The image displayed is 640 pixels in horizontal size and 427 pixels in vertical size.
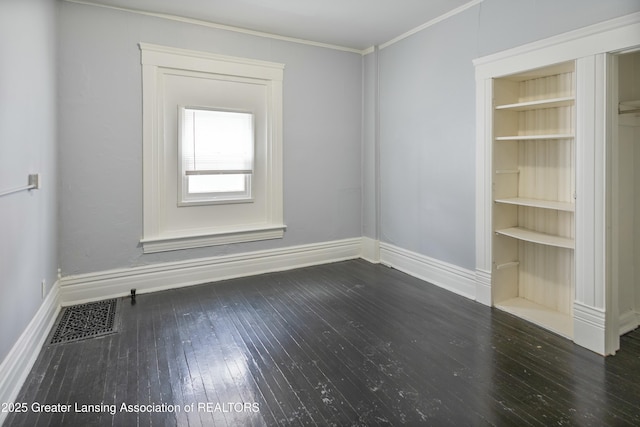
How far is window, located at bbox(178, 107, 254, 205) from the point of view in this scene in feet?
13.6

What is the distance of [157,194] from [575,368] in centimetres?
385

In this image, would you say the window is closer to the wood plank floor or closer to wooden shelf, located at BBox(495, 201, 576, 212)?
the wood plank floor

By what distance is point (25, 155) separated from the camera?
8.34 ft

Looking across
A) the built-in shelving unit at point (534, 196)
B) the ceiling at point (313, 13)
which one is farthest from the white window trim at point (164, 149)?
the built-in shelving unit at point (534, 196)

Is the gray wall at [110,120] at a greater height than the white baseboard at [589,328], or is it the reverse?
the gray wall at [110,120]

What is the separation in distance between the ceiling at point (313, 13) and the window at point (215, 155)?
3.15 feet

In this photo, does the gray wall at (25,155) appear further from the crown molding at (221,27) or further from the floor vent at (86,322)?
the crown molding at (221,27)

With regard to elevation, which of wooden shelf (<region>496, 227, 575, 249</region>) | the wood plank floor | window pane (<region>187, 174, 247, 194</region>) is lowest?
the wood plank floor

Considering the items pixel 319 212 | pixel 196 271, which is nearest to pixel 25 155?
pixel 196 271

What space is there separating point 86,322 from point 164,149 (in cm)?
181

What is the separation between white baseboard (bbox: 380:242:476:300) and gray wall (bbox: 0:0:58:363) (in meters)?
3.58

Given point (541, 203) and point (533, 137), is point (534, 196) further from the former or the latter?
point (533, 137)

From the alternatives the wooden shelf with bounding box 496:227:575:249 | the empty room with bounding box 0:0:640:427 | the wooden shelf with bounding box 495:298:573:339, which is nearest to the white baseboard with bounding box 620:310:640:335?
the empty room with bounding box 0:0:640:427

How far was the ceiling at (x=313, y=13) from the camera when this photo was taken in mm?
3609
